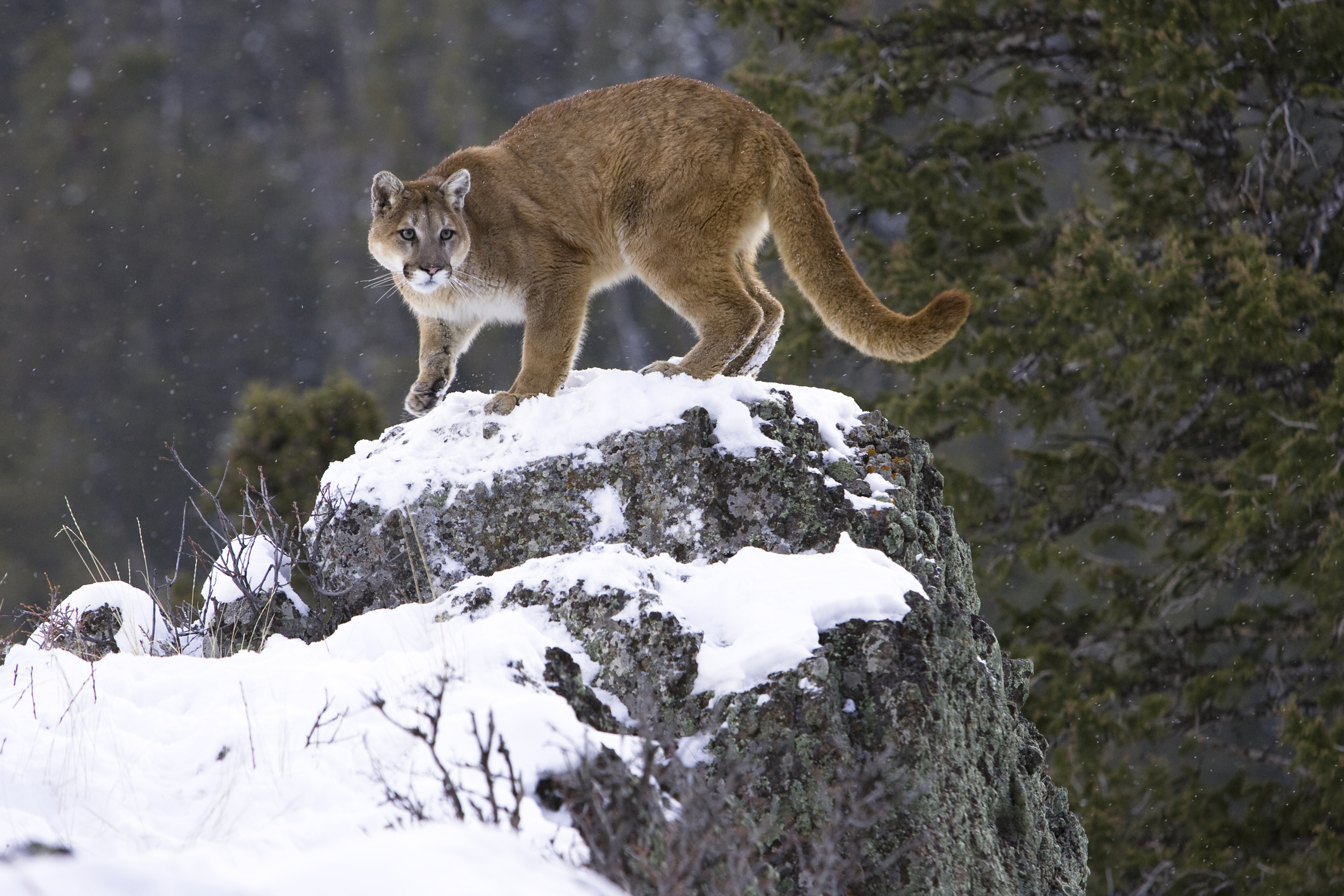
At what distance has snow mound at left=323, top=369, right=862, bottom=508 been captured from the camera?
13.7ft

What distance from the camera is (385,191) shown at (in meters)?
5.09

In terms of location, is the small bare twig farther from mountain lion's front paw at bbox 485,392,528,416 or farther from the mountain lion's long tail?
the mountain lion's long tail

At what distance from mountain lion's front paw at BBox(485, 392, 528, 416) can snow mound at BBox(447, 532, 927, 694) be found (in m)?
1.01

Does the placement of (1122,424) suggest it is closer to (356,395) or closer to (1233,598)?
(356,395)

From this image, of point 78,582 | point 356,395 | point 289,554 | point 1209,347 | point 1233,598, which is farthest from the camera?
point 78,582

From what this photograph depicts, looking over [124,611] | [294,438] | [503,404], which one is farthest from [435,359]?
[294,438]

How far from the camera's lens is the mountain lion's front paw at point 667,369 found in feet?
15.4

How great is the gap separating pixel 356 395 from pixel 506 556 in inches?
274

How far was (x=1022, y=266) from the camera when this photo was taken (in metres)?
10.2

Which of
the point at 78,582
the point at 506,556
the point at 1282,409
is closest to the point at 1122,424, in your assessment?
the point at 1282,409

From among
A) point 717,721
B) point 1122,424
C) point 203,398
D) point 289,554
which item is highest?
point 717,721

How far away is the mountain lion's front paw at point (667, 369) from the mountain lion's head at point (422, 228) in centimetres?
90

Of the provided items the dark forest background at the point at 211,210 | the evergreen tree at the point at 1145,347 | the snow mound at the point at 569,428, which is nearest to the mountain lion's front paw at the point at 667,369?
the snow mound at the point at 569,428

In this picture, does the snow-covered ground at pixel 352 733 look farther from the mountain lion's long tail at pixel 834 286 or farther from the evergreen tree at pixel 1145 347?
the evergreen tree at pixel 1145 347
